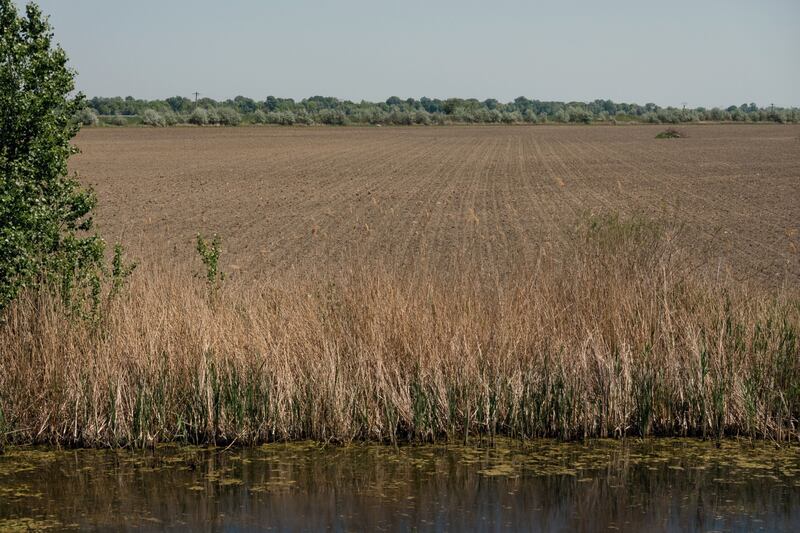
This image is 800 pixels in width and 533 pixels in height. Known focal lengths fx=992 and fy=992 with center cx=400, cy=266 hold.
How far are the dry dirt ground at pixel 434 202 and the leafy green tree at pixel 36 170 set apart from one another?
1.49m

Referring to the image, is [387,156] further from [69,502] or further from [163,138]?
[69,502]

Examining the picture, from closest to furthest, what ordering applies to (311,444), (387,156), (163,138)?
1. (311,444)
2. (387,156)
3. (163,138)

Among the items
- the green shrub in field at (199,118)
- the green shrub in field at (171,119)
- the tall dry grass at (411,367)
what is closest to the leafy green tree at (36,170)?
the tall dry grass at (411,367)

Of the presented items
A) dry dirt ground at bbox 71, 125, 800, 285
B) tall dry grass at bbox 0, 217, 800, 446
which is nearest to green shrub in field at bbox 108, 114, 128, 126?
dry dirt ground at bbox 71, 125, 800, 285

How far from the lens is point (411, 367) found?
10070 mm

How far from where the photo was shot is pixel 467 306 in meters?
10.8

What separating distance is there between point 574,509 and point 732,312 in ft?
11.8

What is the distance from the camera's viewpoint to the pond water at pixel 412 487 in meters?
7.86

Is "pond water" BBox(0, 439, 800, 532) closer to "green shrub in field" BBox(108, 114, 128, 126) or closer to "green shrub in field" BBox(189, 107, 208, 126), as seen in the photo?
"green shrub in field" BBox(189, 107, 208, 126)

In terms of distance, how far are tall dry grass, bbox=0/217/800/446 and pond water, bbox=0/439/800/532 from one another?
271 mm

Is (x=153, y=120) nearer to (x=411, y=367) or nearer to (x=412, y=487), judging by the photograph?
(x=411, y=367)

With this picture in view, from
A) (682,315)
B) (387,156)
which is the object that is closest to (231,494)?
(682,315)

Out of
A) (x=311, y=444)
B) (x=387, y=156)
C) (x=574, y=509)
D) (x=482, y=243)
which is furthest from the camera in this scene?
(x=387, y=156)

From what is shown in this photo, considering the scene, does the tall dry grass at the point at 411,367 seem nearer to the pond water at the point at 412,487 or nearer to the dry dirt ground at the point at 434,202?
the pond water at the point at 412,487
